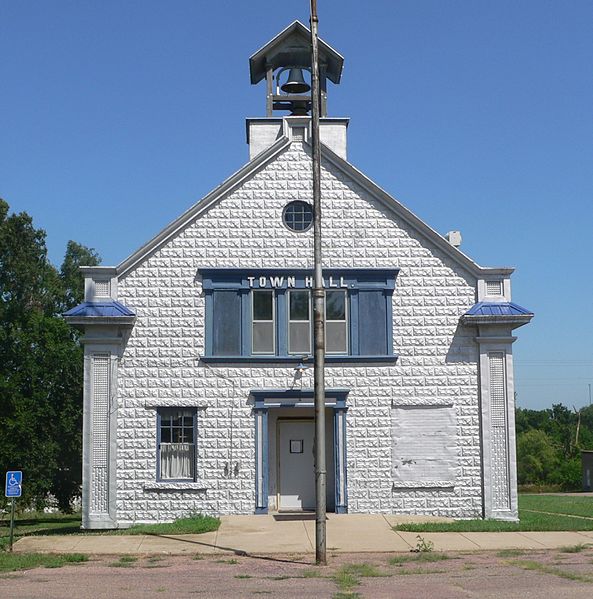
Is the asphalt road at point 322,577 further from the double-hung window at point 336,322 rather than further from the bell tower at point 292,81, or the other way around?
the bell tower at point 292,81

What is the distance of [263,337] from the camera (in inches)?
883

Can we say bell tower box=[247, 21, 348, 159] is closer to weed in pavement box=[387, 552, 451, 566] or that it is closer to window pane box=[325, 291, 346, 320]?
window pane box=[325, 291, 346, 320]

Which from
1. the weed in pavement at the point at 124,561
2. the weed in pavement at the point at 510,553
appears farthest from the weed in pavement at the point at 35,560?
the weed in pavement at the point at 510,553

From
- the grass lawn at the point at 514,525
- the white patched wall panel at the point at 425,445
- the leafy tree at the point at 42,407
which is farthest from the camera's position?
the leafy tree at the point at 42,407

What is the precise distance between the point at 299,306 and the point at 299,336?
710mm

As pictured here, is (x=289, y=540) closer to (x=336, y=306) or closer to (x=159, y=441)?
(x=159, y=441)

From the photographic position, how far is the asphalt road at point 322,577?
13078 mm

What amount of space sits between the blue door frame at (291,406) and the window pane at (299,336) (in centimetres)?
104

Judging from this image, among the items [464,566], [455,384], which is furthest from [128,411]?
[464,566]

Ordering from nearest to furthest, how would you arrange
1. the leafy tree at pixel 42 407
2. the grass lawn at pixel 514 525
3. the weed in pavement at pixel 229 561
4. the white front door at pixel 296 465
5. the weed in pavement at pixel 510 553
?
the weed in pavement at pixel 229 561
the weed in pavement at pixel 510 553
the grass lawn at pixel 514 525
the white front door at pixel 296 465
the leafy tree at pixel 42 407

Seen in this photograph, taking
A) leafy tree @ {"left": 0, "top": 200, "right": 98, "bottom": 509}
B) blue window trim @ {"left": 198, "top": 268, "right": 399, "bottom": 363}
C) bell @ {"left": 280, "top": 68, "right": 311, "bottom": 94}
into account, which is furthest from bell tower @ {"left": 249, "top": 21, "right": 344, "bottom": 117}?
leafy tree @ {"left": 0, "top": 200, "right": 98, "bottom": 509}

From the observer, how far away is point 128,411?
71.8 ft

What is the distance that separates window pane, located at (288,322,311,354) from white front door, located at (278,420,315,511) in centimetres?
177

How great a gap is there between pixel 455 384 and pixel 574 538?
15.5 ft
